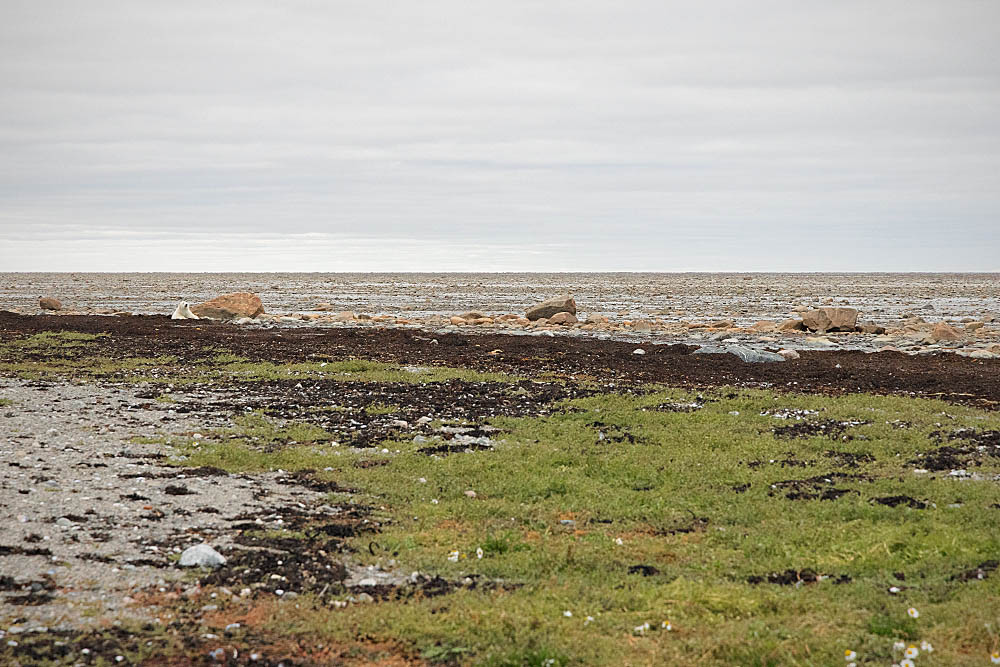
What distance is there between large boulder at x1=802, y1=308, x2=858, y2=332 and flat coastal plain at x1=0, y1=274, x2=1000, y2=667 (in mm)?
21427

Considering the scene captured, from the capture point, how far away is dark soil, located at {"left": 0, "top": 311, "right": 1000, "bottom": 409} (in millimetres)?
25234

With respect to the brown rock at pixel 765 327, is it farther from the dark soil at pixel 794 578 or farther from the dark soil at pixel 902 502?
the dark soil at pixel 794 578

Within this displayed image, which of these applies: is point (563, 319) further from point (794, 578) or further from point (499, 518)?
point (794, 578)

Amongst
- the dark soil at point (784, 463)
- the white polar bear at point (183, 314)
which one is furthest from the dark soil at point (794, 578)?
the white polar bear at point (183, 314)

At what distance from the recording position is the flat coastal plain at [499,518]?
8297mm

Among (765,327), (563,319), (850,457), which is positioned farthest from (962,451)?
(563,319)

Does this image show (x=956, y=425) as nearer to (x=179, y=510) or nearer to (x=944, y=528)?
(x=944, y=528)

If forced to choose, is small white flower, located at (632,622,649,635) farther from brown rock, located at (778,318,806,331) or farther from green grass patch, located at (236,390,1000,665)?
brown rock, located at (778,318,806,331)

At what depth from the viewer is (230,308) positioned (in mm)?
56094

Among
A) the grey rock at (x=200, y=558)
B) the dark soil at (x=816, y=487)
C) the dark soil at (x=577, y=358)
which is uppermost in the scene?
the dark soil at (x=577, y=358)

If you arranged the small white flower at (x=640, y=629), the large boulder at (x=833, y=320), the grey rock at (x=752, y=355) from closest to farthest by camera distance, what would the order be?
the small white flower at (x=640, y=629) → the grey rock at (x=752, y=355) → the large boulder at (x=833, y=320)

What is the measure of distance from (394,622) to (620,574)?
2.99m

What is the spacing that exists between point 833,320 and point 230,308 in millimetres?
36215

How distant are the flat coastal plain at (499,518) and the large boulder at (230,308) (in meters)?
28.7
